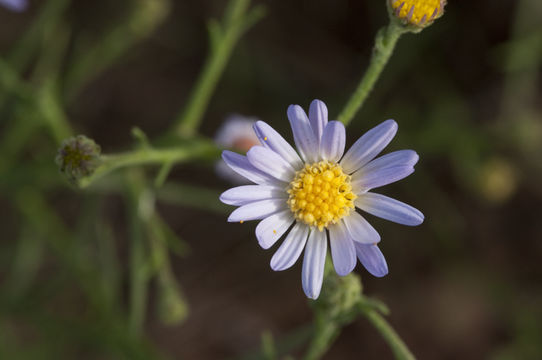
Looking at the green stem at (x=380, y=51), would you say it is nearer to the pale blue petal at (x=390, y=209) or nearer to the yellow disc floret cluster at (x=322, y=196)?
the yellow disc floret cluster at (x=322, y=196)

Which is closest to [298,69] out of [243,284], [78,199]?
[243,284]

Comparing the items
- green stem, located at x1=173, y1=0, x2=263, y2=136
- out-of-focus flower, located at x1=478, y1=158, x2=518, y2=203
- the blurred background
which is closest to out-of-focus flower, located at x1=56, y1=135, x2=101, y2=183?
green stem, located at x1=173, y1=0, x2=263, y2=136

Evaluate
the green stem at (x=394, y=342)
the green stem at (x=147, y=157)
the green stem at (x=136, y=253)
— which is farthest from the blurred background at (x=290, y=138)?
the green stem at (x=394, y=342)

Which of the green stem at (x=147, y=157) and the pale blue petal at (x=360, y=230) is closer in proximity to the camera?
the pale blue petal at (x=360, y=230)

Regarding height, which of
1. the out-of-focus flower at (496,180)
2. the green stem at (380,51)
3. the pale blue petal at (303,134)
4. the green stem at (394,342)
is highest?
the out-of-focus flower at (496,180)

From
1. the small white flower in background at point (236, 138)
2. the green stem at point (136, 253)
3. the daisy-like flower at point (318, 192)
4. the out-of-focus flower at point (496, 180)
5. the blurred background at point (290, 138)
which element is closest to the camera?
the daisy-like flower at point (318, 192)

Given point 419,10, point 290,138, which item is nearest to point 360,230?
point 419,10

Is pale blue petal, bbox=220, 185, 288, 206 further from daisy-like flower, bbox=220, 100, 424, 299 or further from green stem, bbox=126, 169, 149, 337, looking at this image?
green stem, bbox=126, 169, 149, 337
